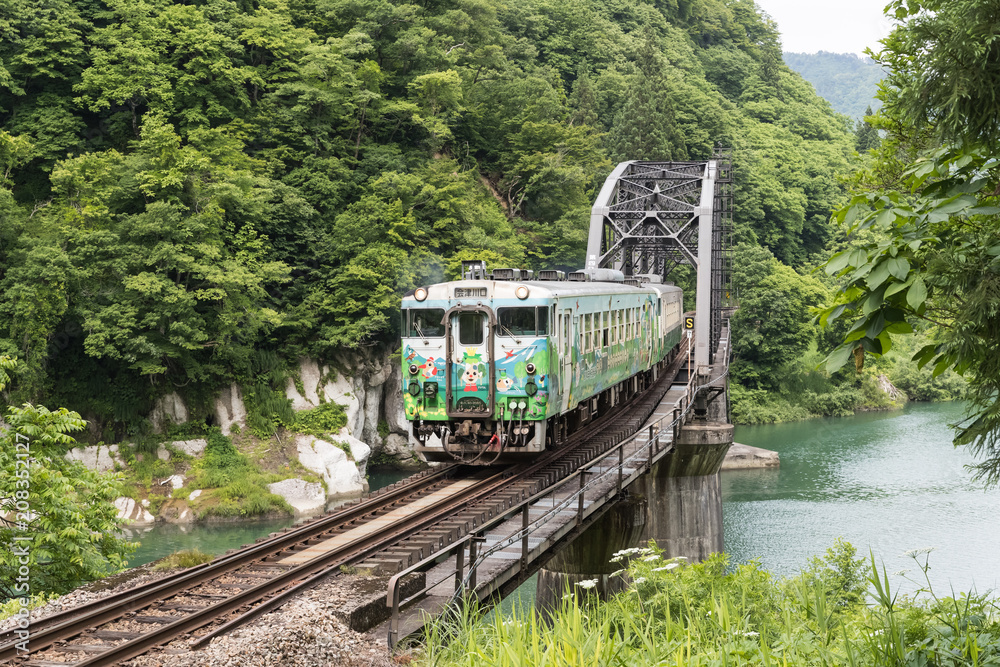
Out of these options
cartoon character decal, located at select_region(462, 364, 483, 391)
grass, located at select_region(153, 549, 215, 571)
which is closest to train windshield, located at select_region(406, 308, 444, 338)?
cartoon character decal, located at select_region(462, 364, 483, 391)

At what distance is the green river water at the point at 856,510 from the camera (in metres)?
23.5

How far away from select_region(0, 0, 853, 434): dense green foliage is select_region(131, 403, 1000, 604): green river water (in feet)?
19.9

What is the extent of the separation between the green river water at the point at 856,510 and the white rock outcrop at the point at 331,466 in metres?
2.49

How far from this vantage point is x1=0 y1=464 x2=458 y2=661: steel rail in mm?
7320

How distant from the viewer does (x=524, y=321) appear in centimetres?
1338

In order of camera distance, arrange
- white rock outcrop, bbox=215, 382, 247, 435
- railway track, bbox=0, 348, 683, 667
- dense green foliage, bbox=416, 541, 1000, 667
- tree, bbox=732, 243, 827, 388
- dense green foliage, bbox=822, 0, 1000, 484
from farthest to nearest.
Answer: tree, bbox=732, 243, 827, 388, white rock outcrop, bbox=215, 382, 247, 435, railway track, bbox=0, 348, 683, 667, dense green foliage, bbox=416, 541, 1000, 667, dense green foliage, bbox=822, 0, 1000, 484

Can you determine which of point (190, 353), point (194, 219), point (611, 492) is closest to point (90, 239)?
point (194, 219)

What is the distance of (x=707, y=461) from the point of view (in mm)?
22562

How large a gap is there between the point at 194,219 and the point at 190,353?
14.6 ft

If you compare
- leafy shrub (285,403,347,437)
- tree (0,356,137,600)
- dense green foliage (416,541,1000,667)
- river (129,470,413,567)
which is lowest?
river (129,470,413,567)

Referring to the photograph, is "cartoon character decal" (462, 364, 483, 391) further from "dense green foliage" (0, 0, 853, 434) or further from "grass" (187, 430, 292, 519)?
"grass" (187, 430, 292, 519)

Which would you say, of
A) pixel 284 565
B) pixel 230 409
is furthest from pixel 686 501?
pixel 230 409

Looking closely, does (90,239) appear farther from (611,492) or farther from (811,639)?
(811,639)

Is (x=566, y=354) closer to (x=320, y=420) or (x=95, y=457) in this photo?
(x=320, y=420)
